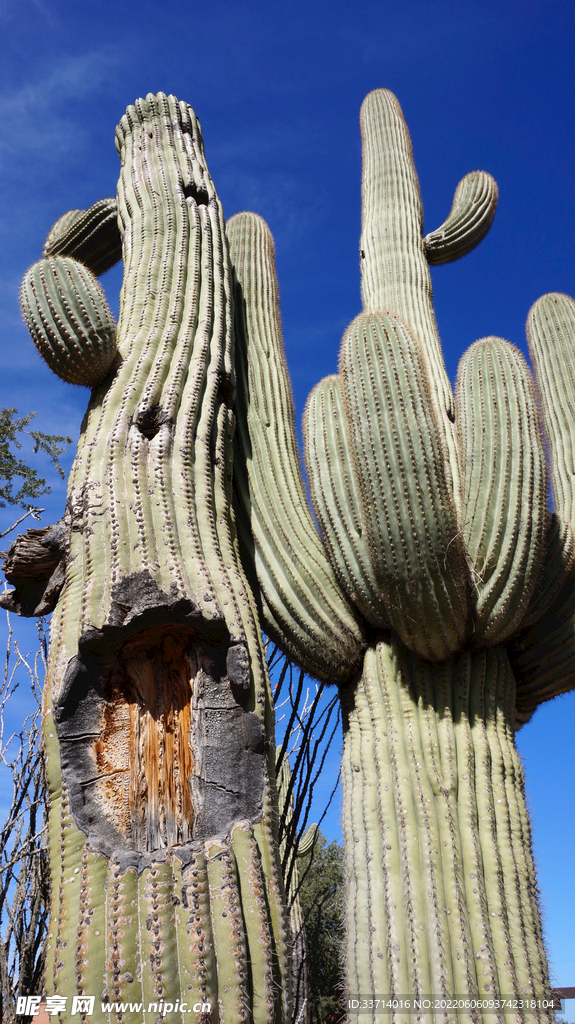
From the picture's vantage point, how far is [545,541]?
146 inches

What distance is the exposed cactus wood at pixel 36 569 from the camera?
3.04 meters

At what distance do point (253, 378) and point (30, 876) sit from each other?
2.99 m

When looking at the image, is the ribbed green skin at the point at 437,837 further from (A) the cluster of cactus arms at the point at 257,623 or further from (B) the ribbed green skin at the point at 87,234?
(B) the ribbed green skin at the point at 87,234

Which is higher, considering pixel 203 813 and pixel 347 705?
pixel 347 705

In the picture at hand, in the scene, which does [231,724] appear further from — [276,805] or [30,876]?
[30,876]

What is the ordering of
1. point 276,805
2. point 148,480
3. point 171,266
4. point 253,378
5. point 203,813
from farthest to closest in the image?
point 253,378 < point 171,266 < point 148,480 < point 276,805 < point 203,813

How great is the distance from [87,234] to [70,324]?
221 centimetres

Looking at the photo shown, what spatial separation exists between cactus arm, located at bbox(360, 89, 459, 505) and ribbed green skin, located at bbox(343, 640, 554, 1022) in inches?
62.3

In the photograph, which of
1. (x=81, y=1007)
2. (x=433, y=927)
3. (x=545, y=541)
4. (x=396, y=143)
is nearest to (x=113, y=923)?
(x=81, y=1007)

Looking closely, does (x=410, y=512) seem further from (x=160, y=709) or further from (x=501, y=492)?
(x=160, y=709)

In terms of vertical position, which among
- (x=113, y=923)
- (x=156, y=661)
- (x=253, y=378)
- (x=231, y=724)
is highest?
(x=253, y=378)

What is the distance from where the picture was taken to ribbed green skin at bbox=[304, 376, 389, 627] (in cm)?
334

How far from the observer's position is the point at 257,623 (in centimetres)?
290

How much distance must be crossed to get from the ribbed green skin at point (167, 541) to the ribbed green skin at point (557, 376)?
2309mm
